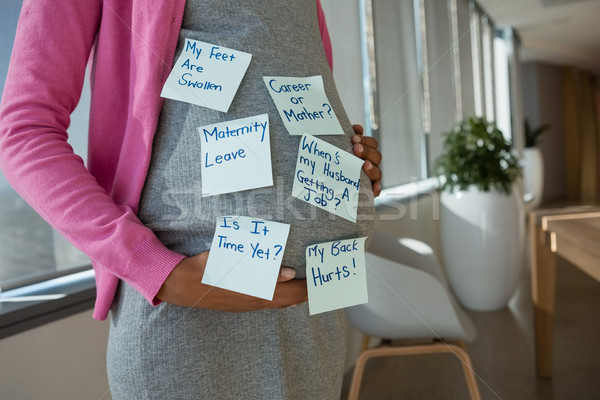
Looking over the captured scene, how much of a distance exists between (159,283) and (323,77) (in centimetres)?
36

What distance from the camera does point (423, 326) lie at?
1.52m

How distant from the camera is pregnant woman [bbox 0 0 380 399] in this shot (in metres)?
0.59

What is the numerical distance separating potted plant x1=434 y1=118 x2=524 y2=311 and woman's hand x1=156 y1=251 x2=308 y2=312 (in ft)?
8.77

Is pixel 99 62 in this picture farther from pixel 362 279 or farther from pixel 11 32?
pixel 11 32

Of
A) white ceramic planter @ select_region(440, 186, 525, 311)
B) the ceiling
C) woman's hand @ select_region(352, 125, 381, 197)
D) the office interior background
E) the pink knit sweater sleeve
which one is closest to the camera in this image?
the pink knit sweater sleeve

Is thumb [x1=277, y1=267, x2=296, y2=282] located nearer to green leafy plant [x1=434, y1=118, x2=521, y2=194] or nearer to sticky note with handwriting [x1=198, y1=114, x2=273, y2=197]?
sticky note with handwriting [x1=198, y1=114, x2=273, y2=197]

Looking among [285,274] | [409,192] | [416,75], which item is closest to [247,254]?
[285,274]

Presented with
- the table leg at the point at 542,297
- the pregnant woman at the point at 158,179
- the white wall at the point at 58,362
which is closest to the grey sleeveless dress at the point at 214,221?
the pregnant woman at the point at 158,179

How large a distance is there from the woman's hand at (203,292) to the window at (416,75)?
8.14ft

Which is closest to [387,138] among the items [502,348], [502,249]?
[502,249]

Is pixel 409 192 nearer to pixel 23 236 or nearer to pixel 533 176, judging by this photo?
pixel 23 236

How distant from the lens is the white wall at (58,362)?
997mm

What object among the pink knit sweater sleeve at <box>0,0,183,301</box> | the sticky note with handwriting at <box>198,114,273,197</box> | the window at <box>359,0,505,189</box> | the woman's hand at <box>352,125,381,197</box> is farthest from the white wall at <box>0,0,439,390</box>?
the window at <box>359,0,505,189</box>

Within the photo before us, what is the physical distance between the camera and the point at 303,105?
2.18 feet
